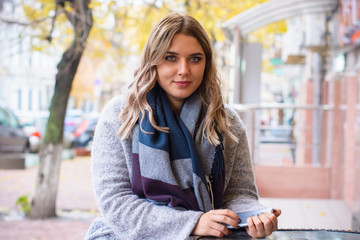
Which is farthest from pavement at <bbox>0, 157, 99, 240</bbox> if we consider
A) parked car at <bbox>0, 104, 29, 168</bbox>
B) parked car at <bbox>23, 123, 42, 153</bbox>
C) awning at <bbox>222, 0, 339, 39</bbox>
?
awning at <bbox>222, 0, 339, 39</bbox>

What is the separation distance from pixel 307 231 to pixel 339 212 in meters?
4.70

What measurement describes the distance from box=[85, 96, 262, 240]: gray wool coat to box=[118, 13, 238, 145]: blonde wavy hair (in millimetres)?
78

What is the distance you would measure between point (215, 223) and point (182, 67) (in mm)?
687

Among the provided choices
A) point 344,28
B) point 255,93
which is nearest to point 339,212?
point 255,93

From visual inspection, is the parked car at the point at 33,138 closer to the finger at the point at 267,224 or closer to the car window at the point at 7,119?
the car window at the point at 7,119

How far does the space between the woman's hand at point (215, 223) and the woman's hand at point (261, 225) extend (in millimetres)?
58

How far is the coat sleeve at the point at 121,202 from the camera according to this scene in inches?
70.4

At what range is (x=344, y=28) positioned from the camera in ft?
29.8

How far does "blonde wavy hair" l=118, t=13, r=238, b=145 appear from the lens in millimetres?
1914

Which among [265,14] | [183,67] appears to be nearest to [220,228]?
[183,67]

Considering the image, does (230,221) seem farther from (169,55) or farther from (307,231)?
(169,55)

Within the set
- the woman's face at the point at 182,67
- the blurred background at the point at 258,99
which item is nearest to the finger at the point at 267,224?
the woman's face at the point at 182,67

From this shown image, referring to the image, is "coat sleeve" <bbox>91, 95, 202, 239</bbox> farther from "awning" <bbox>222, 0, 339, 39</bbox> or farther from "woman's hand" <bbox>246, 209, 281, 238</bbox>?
"awning" <bbox>222, 0, 339, 39</bbox>

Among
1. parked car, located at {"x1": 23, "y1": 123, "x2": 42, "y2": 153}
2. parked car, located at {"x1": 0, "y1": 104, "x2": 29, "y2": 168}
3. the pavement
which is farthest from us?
parked car, located at {"x1": 23, "y1": 123, "x2": 42, "y2": 153}
